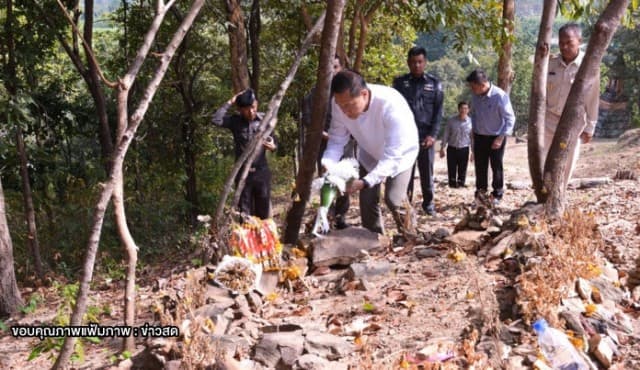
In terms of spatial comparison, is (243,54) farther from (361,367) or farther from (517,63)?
(517,63)

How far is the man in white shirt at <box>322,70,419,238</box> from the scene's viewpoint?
159 inches

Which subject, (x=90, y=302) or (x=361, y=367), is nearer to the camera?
(x=361, y=367)

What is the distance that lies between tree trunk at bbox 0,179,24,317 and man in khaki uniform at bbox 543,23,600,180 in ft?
14.8

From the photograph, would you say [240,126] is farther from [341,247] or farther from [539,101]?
[539,101]

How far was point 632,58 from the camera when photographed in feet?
89.3

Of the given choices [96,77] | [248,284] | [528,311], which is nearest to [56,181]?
[96,77]

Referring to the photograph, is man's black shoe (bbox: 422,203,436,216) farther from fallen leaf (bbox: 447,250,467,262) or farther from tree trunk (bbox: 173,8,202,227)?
tree trunk (bbox: 173,8,202,227)

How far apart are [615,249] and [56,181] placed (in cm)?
747

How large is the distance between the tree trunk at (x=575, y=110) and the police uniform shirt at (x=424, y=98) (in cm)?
160

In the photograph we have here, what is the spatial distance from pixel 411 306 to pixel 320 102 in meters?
1.63

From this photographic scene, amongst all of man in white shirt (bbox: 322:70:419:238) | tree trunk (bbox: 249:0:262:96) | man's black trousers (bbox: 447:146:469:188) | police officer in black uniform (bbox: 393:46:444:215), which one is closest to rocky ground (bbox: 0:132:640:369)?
man in white shirt (bbox: 322:70:419:238)

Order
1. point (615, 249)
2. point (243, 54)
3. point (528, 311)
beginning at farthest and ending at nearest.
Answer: point (243, 54) → point (615, 249) → point (528, 311)

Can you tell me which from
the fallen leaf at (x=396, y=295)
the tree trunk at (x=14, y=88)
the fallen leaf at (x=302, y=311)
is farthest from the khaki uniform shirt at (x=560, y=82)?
the tree trunk at (x=14, y=88)

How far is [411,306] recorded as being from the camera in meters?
3.41
